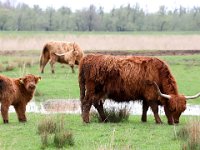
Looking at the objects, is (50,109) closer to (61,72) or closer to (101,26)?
(61,72)

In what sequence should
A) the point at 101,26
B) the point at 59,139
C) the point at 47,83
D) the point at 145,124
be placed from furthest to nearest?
the point at 101,26
the point at 47,83
the point at 145,124
the point at 59,139

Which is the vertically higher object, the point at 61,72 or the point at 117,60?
the point at 117,60

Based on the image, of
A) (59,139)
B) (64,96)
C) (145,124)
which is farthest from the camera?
(64,96)

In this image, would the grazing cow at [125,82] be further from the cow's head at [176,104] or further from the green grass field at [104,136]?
the green grass field at [104,136]

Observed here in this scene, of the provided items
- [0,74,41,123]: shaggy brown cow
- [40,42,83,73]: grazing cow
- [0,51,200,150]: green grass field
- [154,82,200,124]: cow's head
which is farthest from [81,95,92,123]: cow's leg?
[40,42,83,73]: grazing cow

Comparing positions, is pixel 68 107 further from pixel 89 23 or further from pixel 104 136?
pixel 89 23

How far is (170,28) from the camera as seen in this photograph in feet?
296

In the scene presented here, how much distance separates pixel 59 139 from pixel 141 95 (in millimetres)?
3922

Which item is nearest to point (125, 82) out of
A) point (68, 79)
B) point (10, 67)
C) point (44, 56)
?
point (68, 79)

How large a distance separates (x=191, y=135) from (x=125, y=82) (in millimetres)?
4097

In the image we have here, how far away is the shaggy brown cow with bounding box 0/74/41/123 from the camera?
43.4 feet

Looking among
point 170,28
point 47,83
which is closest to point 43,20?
point 170,28

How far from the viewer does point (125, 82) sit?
13.7m

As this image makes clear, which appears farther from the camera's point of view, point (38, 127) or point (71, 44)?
point (71, 44)
